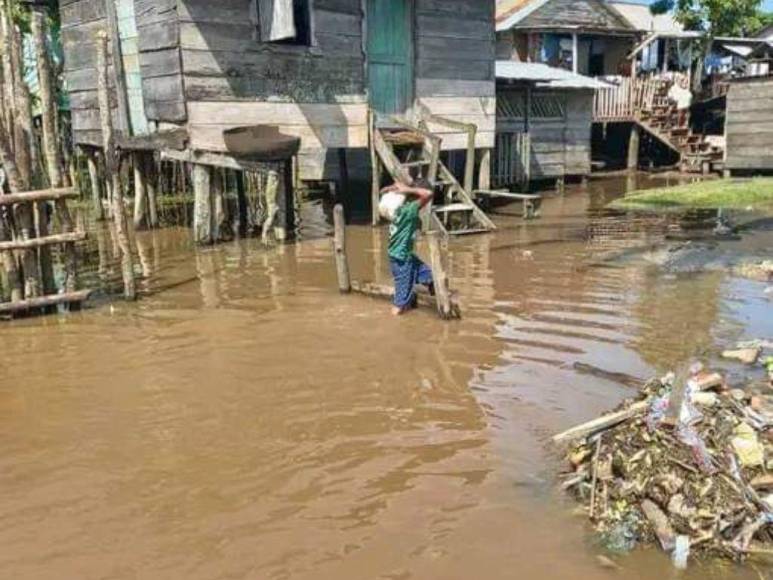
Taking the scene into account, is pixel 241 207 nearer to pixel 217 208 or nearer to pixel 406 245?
pixel 217 208

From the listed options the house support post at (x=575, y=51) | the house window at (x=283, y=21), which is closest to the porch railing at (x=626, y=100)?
the house support post at (x=575, y=51)

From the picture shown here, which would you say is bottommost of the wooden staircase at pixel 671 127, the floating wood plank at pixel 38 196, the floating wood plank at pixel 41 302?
the floating wood plank at pixel 41 302

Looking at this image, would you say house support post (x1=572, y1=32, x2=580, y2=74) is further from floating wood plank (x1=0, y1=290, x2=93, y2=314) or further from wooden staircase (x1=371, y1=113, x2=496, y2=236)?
floating wood plank (x1=0, y1=290, x2=93, y2=314)

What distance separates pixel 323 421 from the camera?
5809 mm

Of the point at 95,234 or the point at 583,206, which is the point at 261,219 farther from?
the point at 583,206

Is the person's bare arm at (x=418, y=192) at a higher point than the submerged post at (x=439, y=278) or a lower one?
higher

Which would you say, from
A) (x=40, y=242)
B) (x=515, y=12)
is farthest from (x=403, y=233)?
(x=515, y=12)

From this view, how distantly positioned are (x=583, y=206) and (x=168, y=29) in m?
10.5

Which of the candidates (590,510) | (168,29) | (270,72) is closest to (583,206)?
(270,72)

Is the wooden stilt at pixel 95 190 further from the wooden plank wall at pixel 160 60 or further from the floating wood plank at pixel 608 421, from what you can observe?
the floating wood plank at pixel 608 421

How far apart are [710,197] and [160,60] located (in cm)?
1227

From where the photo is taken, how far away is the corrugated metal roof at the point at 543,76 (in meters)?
21.1

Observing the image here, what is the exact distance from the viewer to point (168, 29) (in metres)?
12.5

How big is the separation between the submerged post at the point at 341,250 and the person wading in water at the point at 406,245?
815 mm
